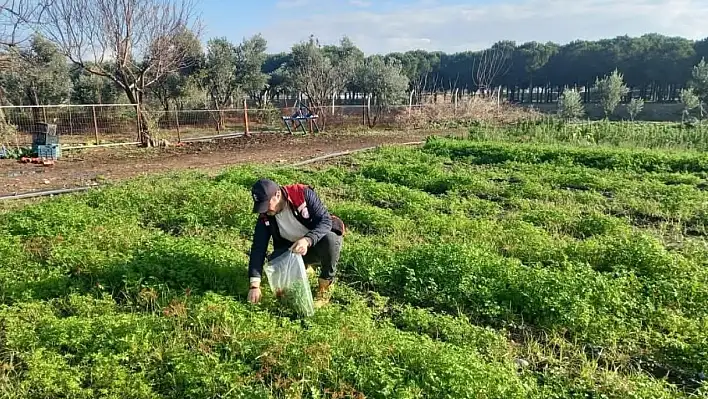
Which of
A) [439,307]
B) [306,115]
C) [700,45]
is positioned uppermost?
[700,45]

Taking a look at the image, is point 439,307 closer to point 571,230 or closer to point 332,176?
point 571,230

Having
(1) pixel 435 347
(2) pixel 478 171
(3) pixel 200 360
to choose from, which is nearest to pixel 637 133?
(2) pixel 478 171

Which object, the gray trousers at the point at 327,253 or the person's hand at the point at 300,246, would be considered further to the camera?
the gray trousers at the point at 327,253

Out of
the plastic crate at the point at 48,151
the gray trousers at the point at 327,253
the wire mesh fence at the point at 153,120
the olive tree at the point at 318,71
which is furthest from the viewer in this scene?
the olive tree at the point at 318,71

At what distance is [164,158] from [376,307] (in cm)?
1083

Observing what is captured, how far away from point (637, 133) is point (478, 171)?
6753mm

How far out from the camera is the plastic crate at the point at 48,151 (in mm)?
13258

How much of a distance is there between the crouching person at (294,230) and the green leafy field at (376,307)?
0.25 m

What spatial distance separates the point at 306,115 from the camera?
21297mm

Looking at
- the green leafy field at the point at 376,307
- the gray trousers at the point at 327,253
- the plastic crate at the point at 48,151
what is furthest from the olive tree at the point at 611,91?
the gray trousers at the point at 327,253

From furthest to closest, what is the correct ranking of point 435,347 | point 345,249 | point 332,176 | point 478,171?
point 478,171
point 332,176
point 345,249
point 435,347

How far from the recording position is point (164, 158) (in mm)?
13562

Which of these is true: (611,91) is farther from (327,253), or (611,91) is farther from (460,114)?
(327,253)

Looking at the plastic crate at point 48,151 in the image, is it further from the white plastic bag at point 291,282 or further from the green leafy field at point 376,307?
the white plastic bag at point 291,282
